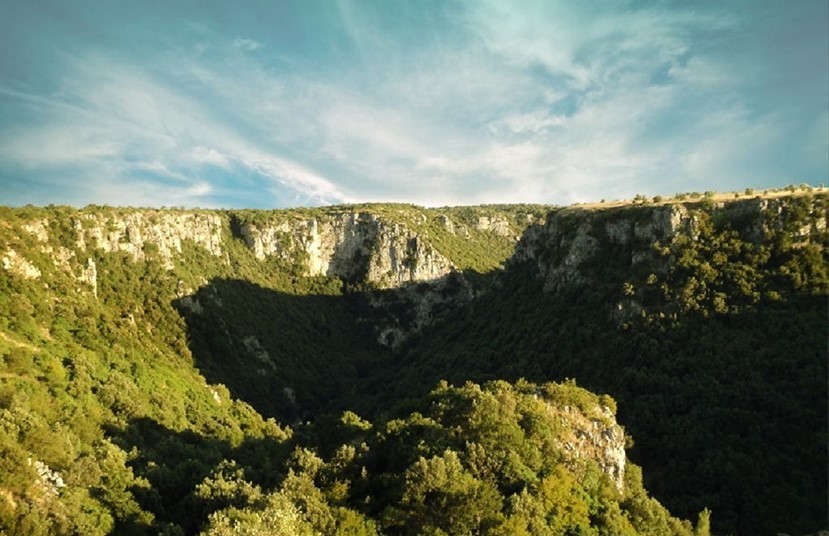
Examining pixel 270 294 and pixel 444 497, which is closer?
pixel 444 497

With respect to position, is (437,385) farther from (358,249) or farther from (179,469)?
(358,249)

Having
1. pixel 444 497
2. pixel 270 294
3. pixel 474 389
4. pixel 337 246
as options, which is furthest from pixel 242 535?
pixel 337 246

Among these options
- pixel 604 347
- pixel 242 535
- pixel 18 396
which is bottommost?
pixel 242 535

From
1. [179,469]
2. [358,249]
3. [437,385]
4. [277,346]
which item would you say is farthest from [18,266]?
[358,249]

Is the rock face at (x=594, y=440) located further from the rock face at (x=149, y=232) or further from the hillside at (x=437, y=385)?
the rock face at (x=149, y=232)

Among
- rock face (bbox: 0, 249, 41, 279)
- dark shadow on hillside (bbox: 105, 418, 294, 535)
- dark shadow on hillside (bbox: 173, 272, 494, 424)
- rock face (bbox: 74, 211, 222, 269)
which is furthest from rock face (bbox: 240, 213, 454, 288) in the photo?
dark shadow on hillside (bbox: 105, 418, 294, 535)

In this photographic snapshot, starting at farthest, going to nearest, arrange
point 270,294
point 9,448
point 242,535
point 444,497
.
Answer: point 270,294 < point 9,448 < point 444,497 < point 242,535

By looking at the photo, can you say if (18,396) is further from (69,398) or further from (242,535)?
(242,535)

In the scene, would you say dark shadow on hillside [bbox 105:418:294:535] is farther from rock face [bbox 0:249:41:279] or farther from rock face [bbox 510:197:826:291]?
rock face [bbox 510:197:826:291]
